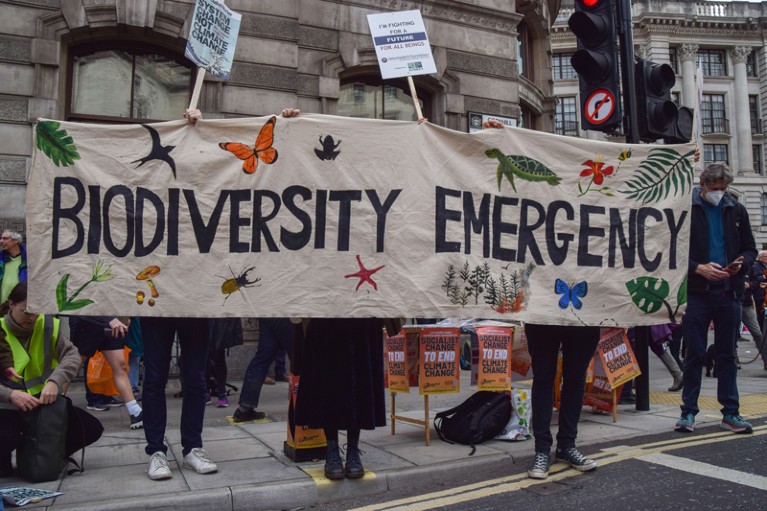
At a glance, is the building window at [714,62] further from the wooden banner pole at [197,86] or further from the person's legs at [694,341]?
the wooden banner pole at [197,86]

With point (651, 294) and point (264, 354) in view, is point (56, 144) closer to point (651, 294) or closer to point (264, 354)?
point (264, 354)

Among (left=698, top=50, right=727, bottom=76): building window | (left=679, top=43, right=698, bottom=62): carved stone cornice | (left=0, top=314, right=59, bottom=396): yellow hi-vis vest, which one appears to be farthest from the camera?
(left=698, top=50, right=727, bottom=76): building window

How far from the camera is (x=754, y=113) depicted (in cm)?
5100

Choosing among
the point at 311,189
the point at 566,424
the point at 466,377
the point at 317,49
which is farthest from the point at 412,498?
the point at 317,49

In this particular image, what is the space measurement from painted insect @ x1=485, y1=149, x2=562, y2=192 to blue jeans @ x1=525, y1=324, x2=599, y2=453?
1.10 metres

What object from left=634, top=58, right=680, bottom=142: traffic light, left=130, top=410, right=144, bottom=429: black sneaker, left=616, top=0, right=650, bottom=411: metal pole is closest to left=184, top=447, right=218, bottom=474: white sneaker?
left=130, top=410, right=144, bottom=429: black sneaker

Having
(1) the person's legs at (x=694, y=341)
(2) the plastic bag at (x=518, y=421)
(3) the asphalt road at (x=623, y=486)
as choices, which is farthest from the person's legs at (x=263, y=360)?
(1) the person's legs at (x=694, y=341)

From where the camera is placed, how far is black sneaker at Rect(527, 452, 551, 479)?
14.3 feet

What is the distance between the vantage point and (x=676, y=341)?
33.7ft

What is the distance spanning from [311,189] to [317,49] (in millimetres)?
7199

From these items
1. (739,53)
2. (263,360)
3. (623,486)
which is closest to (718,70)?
(739,53)

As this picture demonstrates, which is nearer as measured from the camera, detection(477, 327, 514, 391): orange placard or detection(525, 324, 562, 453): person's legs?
detection(525, 324, 562, 453): person's legs

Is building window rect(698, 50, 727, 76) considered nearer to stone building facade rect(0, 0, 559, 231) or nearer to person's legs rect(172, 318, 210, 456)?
stone building facade rect(0, 0, 559, 231)

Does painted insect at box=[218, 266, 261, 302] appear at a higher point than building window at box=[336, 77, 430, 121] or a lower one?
lower
